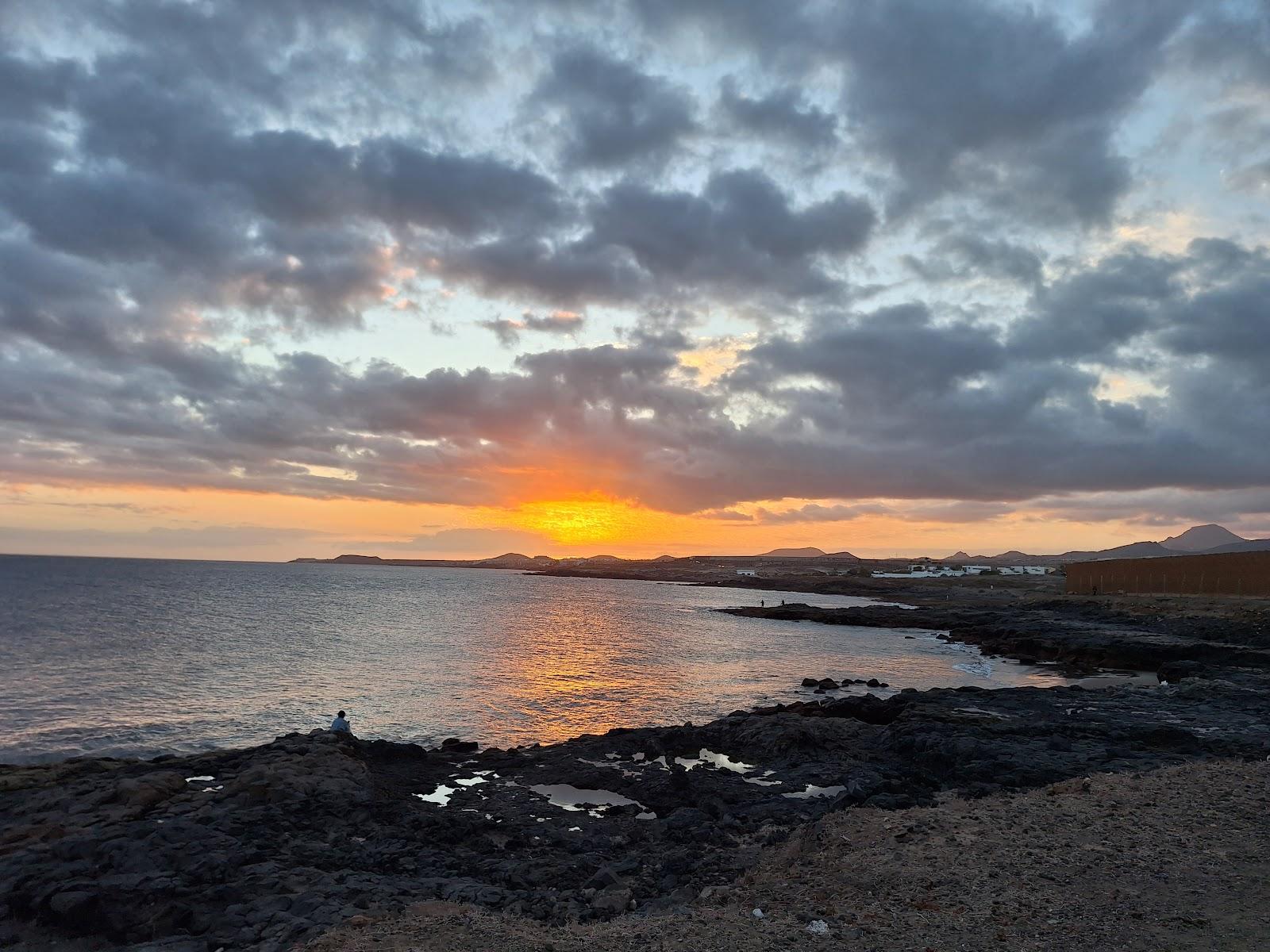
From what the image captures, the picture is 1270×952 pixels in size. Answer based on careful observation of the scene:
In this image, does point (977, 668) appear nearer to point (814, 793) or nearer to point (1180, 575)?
point (814, 793)

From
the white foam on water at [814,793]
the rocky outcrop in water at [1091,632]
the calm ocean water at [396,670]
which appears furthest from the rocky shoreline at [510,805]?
the rocky outcrop in water at [1091,632]

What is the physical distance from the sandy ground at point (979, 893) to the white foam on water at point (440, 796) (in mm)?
7881

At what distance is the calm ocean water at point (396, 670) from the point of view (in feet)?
89.4

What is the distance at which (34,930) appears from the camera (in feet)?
34.2

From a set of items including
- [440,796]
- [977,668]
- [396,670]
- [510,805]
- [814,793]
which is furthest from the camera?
[977,668]

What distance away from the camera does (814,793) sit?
17016mm

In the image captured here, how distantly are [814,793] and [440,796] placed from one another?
910cm

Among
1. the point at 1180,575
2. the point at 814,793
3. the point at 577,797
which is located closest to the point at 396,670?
the point at 577,797

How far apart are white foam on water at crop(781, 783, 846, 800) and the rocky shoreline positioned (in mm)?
74

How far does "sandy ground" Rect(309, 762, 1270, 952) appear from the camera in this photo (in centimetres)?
815

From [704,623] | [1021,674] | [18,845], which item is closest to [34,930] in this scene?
[18,845]

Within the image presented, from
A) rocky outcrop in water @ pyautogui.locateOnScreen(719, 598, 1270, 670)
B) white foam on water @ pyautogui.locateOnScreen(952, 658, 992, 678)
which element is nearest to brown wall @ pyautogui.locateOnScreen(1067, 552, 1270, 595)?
rocky outcrop in water @ pyautogui.locateOnScreen(719, 598, 1270, 670)

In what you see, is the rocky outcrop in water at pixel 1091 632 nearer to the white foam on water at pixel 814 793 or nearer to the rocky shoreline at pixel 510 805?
the rocky shoreline at pixel 510 805

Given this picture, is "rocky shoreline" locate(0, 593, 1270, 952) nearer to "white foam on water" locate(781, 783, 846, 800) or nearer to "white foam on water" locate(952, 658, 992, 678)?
"white foam on water" locate(781, 783, 846, 800)
